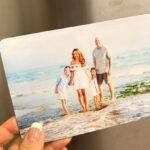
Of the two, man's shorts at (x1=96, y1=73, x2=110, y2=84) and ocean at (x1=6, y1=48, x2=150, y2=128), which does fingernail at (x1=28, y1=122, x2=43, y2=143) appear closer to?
ocean at (x1=6, y1=48, x2=150, y2=128)

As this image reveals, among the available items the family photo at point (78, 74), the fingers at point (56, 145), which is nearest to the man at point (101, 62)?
the family photo at point (78, 74)

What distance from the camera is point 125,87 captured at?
1.21 ft

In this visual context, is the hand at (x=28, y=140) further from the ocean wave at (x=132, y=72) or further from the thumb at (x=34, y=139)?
the ocean wave at (x=132, y=72)

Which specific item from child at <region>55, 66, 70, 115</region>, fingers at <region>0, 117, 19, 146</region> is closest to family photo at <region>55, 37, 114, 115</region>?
child at <region>55, 66, 70, 115</region>

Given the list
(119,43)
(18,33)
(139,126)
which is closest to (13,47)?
(18,33)

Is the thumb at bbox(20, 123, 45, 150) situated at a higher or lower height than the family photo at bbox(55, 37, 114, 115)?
lower

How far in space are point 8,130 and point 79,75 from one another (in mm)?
175

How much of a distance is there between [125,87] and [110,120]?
0.06m

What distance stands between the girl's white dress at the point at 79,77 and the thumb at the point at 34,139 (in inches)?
3.6

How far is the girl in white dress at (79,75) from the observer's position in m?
0.35

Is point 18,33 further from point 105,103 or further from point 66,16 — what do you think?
point 105,103

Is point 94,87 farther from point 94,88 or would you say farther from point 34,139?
point 34,139

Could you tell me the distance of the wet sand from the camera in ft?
1.18

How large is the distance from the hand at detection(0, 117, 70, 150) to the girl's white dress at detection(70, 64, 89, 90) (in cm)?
9
